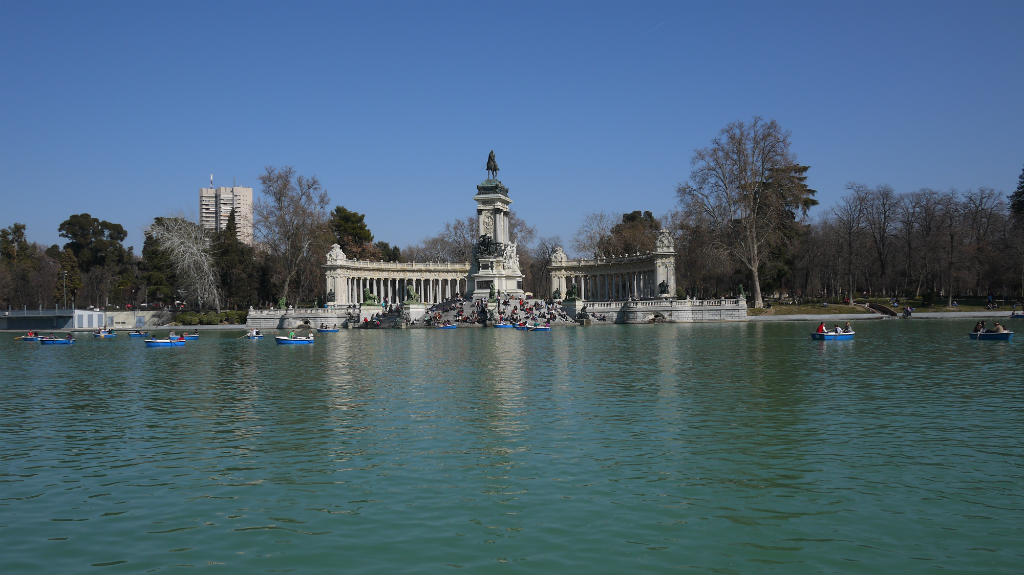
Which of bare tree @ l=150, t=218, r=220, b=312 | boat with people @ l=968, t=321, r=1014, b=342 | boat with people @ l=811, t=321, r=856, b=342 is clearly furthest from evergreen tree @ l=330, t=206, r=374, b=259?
boat with people @ l=968, t=321, r=1014, b=342

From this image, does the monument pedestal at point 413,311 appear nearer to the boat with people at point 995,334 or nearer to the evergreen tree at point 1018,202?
the boat with people at point 995,334

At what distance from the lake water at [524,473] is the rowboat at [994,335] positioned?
14670mm

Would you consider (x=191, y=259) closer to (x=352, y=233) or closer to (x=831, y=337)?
(x=352, y=233)

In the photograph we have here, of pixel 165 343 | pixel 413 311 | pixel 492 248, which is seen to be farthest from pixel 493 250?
pixel 165 343

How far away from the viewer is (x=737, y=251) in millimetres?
76000

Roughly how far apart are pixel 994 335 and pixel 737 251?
35068 millimetres

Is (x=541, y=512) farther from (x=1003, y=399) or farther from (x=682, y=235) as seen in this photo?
(x=682, y=235)

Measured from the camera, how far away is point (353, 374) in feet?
100

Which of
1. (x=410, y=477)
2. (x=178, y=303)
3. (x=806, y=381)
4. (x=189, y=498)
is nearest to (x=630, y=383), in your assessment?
(x=806, y=381)

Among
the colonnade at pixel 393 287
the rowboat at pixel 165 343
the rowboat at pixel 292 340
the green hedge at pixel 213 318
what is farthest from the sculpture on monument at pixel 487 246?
the rowboat at pixel 165 343

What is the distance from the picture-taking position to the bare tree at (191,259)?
8381 centimetres


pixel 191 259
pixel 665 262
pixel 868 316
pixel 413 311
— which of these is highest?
pixel 191 259

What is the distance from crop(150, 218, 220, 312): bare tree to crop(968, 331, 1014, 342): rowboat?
74.1 metres

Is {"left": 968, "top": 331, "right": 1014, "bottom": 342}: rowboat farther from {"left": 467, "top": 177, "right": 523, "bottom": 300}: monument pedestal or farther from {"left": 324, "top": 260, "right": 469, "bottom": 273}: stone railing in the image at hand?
{"left": 324, "top": 260, "right": 469, "bottom": 273}: stone railing
